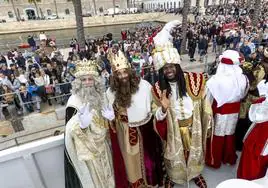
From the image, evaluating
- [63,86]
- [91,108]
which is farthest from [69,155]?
[63,86]

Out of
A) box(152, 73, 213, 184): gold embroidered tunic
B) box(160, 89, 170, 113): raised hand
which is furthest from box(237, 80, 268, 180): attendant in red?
box(160, 89, 170, 113): raised hand

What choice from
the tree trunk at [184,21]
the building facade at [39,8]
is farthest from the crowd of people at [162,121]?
the building facade at [39,8]

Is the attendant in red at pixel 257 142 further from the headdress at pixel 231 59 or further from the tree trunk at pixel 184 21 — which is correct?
the tree trunk at pixel 184 21

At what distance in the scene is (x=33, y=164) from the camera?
8.66 feet

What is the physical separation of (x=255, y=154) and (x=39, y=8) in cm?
5504

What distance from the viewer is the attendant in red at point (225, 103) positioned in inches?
106

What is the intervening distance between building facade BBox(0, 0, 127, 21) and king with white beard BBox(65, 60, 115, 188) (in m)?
47.5

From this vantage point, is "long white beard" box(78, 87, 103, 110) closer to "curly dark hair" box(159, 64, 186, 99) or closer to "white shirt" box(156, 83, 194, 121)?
"curly dark hair" box(159, 64, 186, 99)

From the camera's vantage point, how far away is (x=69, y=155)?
245cm

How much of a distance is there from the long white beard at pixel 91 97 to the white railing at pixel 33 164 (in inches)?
24.8

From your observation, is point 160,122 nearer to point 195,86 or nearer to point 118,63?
point 195,86

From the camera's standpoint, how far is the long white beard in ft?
7.80

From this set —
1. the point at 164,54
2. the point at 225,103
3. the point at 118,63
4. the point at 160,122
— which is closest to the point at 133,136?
the point at 160,122

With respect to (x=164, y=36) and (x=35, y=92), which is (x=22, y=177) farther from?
(x=35, y=92)
